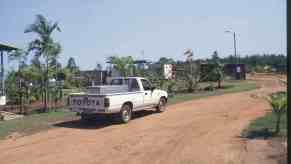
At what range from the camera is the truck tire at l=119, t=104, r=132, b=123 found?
12.2 meters

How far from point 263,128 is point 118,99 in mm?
5307

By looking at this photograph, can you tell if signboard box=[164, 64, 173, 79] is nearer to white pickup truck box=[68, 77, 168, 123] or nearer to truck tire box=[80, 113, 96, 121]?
white pickup truck box=[68, 77, 168, 123]

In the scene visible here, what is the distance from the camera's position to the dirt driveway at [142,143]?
7.13 meters

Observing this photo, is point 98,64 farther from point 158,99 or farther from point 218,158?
point 218,158

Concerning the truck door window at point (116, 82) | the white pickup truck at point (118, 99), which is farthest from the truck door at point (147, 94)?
the truck door window at point (116, 82)

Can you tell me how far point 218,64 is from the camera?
2991 cm

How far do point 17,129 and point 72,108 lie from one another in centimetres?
228

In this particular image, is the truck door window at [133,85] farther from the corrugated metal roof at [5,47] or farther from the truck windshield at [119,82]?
the corrugated metal roof at [5,47]

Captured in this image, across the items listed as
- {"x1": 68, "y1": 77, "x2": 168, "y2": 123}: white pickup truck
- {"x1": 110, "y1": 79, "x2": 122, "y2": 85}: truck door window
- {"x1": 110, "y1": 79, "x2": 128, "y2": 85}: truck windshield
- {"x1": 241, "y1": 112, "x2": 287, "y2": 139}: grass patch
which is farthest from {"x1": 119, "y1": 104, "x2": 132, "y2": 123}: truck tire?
{"x1": 241, "y1": 112, "x2": 287, "y2": 139}: grass patch

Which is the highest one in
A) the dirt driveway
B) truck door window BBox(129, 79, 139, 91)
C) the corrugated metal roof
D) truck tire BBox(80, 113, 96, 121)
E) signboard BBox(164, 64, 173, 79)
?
the corrugated metal roof

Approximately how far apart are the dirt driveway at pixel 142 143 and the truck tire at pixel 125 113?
12.4 inches

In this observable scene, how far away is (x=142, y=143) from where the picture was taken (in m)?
8.62

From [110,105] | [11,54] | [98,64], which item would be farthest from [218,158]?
[98,64]

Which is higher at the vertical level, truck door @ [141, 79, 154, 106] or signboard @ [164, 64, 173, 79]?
signboard @ [164, 64, 173, 79]
